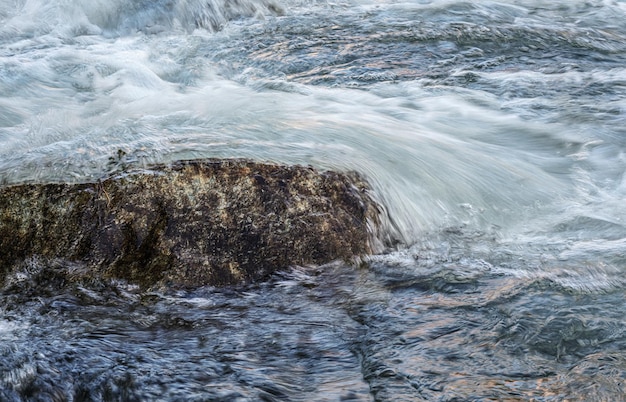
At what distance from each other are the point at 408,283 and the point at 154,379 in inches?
56.1

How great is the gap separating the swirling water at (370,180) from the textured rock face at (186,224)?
0.40ft

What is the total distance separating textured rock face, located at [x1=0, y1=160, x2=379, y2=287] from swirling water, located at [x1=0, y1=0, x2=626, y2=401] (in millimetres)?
122

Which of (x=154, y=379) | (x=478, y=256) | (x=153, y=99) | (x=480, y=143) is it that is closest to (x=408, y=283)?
(x=478, y=256)

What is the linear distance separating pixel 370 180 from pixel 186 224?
1.17 metres

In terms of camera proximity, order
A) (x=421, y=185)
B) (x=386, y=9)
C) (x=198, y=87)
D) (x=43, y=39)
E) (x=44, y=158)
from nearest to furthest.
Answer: (x=44, y=158)
(x=421, y=185)
(x=198, y=87)
(x=43, y=39)
(x=386, y=9)

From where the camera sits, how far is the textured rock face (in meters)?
3.75

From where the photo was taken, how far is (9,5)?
8.45 meters

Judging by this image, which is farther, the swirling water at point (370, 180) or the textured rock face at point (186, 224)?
the textured rock face at point (186, 224)

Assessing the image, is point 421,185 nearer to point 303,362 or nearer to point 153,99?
point 303,362

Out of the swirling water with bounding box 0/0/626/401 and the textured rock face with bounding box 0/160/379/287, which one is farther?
the textured rock face with bounding box 0/160/379/287

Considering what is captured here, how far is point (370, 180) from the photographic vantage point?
168 inches

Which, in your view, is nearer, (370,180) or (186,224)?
(186,224)

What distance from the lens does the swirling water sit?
121 inches

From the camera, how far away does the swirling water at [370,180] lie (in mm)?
3070
